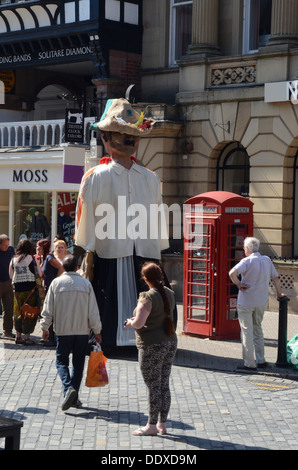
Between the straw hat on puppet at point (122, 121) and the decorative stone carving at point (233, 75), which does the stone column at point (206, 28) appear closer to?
the decorative stone carving at point (233, 75)

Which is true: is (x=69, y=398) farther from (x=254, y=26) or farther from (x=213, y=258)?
(x=254, y=26)

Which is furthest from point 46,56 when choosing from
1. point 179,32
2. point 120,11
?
point 179,32

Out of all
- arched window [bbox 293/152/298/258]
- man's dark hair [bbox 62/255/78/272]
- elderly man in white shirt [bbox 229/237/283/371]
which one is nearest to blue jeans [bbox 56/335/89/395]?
man's dark hair [bbox 62/255/78/272]

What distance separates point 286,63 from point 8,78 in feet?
35.9

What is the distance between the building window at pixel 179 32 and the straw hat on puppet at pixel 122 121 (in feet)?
30.3

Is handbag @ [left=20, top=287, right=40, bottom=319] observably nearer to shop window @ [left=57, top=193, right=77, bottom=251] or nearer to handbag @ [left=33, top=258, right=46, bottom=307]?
handbag @ [left=33, top=258, right=46, bottom=307]

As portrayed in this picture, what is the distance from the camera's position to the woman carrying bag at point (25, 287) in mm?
14211

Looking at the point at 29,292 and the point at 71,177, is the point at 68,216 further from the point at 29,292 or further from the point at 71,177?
the point at 29,292

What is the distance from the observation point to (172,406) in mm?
10117

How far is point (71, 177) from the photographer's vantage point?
905 inches

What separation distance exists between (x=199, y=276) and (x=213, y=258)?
49 cm

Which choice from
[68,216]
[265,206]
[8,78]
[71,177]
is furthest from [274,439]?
[8,78]

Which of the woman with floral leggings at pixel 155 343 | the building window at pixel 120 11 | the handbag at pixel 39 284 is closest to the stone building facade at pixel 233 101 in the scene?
the building window at pixel 120 11

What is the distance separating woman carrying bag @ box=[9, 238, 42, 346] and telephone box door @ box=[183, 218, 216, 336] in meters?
2.58
